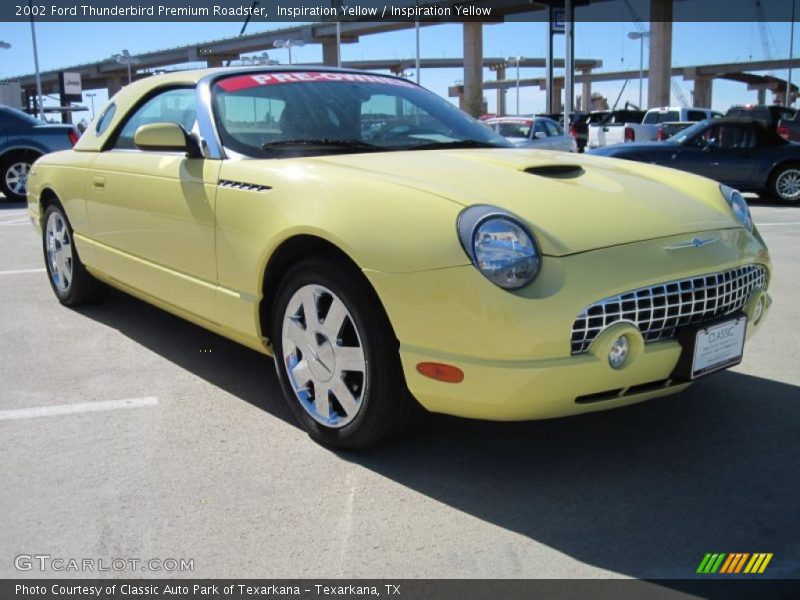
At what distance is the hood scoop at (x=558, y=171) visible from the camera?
3.26 meters

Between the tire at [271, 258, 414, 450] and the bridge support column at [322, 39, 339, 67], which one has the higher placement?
the bridge support column at [322, 39, 339, 67]

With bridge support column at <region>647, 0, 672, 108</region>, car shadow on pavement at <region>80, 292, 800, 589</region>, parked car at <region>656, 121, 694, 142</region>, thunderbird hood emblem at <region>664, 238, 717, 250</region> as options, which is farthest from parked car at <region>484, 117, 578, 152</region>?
bridge support column at <region>647, 0, 672, 108</region>

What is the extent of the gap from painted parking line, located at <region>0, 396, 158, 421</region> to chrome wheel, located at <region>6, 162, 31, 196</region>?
10.8 metres

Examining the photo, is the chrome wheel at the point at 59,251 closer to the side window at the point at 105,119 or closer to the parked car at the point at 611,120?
the side window at the point at 105,119

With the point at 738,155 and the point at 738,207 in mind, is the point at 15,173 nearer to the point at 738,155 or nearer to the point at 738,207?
the point at 738,155

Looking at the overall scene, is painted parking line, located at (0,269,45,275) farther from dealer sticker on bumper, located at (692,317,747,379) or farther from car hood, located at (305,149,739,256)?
dealer sticker on bumper, located at (692,317,747,379)

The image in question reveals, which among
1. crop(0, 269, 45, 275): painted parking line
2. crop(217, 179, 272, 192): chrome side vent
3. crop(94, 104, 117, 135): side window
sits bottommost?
crop(0, 269, 45, 275): painted parking line

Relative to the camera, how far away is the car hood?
2.79 m

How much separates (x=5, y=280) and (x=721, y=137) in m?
10.8

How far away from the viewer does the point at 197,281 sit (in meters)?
3.73

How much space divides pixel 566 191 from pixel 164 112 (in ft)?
7.86

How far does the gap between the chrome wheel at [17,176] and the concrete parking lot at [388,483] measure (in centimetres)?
1027

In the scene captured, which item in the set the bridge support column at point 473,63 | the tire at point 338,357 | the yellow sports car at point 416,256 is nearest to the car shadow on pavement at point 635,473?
the tire at point 338,357

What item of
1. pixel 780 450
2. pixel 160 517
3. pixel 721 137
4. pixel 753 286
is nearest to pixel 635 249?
pixel 753 286
